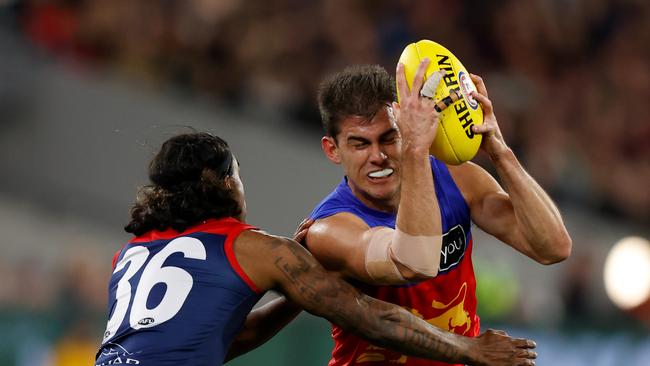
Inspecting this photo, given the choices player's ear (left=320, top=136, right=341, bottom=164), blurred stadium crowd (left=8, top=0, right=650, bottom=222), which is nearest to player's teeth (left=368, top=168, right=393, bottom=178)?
player's ear (left=320, top=136, right=341, bottom=164)

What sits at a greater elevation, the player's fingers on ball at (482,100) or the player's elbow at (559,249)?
the player's fingers on ball at (482,100)

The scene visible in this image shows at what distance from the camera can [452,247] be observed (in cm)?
584

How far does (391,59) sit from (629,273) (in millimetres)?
3264

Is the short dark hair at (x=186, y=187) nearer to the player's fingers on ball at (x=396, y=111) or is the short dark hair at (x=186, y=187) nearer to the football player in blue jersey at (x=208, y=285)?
the football player in blue jersey at (x=208, y=285)

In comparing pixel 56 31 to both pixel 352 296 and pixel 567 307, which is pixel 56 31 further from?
pixel 352 296

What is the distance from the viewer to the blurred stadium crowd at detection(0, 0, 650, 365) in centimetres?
1280

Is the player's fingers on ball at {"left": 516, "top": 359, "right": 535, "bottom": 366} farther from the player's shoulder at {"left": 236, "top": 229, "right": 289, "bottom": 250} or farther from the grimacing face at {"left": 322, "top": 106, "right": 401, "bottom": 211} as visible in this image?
the player's shoulder at {"left": 236, "top": 229, "right": 289, "bottom": 250}

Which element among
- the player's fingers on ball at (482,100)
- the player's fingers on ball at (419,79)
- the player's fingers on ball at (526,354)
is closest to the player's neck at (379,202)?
the player's fingers on ball at (482,100)

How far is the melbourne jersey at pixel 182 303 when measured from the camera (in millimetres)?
5199

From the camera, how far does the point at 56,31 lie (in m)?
12.7

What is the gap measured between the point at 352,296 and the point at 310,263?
0.76 feet

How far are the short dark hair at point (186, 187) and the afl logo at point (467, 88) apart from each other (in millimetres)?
1107

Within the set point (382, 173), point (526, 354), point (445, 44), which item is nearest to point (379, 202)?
point (382, 173)

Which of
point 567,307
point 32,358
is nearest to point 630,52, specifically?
point 567,307
